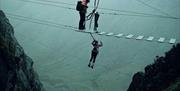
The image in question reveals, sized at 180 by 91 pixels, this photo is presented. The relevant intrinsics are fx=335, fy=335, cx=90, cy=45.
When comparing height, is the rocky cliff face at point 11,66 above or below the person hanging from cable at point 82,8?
below

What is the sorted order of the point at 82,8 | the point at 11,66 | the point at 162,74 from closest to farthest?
the point at 82,8 → the point at 162,74 → the point at 11,66

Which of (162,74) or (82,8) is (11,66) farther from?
(82,8)

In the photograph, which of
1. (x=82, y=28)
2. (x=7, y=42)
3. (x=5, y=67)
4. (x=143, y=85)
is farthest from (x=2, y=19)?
(x=82, y=28)

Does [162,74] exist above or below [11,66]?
above

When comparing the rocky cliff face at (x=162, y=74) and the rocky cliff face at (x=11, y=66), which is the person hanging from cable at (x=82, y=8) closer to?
the rocky cliff face at (x=162, y=74)

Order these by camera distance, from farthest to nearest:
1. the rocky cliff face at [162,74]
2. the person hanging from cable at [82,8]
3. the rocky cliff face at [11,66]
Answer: the rocky cliff face at [11,66], the rocky cliff face at [162,74], the person hanging from cable at [82,8]

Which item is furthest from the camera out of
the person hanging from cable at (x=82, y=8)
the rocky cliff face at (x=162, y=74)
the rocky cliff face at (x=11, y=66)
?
the rocky cliff face at (x=11, y=66)

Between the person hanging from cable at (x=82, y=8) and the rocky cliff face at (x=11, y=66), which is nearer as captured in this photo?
the person hanging from cable at (x=82, y=8)

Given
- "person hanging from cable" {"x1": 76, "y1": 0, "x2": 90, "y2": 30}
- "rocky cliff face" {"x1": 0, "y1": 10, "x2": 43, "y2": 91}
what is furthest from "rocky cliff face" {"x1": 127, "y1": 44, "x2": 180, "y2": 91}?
"rocky cliff face" {"x1": 0, "y1": 10, "x2": 43, "y2": 91}

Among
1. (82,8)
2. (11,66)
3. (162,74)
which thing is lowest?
(11,66)

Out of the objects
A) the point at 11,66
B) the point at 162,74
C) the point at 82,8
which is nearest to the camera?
the point at 82,8

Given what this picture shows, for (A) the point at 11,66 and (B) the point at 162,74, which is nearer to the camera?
(B) the point at 162,74

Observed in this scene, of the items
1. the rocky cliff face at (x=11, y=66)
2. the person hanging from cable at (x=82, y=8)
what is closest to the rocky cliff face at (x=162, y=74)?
the person hanging from cable at (x=82, y=8)

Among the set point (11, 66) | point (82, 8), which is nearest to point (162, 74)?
point (11, 66)
